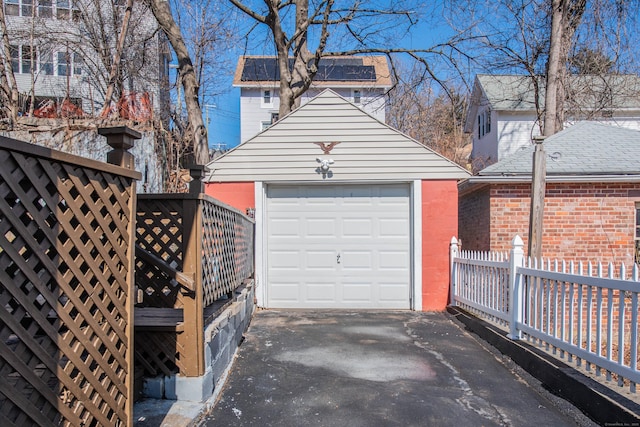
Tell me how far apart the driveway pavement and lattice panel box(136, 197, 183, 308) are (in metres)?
1.04

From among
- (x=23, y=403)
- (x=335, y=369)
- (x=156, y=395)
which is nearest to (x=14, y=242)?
(x=23, y=403)

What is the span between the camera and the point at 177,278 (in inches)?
149

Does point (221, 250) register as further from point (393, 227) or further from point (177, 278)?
point (393, 227)

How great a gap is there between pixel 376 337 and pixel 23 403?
5.19 meters

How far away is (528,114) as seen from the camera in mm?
23281

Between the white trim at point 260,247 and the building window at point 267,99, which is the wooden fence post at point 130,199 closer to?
the white trim at point 260,247

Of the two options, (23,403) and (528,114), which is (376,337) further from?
(528,114)

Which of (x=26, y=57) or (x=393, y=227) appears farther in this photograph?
(x=26, y=57)

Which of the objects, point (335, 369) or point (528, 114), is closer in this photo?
point (335, 369)

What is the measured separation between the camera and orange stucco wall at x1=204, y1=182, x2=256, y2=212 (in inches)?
357

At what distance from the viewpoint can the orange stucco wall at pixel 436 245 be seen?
8.88 meters

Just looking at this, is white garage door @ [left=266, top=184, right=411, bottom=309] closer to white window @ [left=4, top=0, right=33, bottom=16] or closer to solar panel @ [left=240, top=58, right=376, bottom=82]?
white window @ [left=4, top=0, right=33, bottom=16]

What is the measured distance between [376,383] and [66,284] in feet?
10.8

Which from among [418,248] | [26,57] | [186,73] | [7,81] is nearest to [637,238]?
[418,248]
